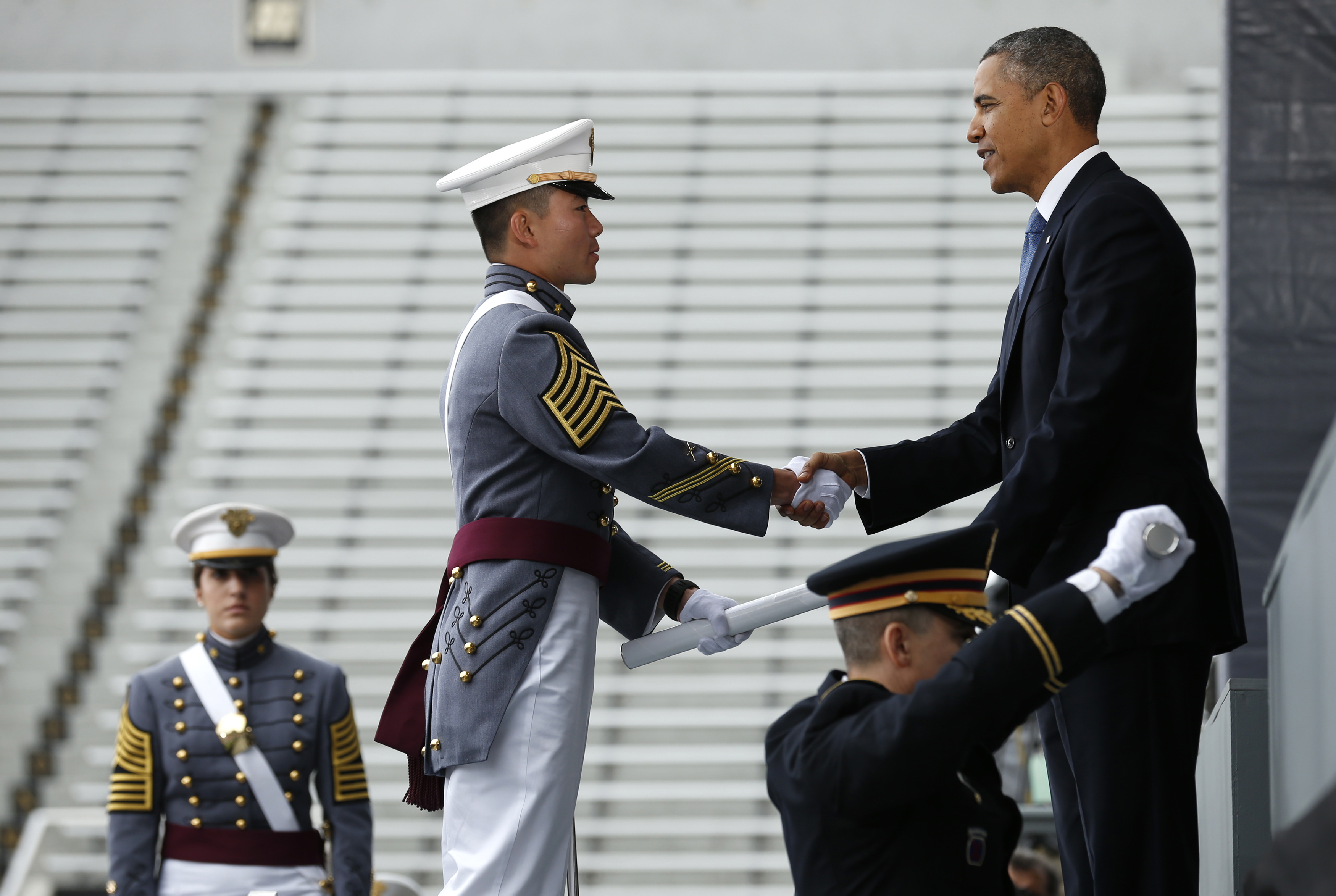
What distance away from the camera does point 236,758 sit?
4.25 m

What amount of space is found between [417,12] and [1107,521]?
975 cm

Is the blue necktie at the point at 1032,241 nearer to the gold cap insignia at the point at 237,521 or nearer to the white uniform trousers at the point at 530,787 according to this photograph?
the white uniform trousers at the point at 530,787

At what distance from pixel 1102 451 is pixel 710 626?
0.72m

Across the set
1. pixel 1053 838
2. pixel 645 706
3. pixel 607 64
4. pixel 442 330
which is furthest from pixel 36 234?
pixel 1053 838

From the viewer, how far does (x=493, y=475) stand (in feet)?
8.42

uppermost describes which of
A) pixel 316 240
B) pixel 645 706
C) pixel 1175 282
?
pixel 316 240

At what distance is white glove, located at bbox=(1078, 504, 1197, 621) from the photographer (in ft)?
5.53

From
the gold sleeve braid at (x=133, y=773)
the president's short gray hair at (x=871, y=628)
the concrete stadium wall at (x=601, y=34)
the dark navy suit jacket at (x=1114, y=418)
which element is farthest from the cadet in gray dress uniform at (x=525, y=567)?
the concrete stadium wall at (x=601, y=34)

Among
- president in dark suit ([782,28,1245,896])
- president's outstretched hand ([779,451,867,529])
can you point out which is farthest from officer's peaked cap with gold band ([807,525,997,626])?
president's outstretched hand ([779,451,867,529])

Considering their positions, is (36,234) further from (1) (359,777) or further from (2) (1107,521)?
(2) (1107,521)

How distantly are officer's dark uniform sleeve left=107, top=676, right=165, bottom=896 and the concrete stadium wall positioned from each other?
24.6ft

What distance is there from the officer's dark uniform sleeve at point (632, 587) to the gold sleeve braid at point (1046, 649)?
1.13 metres

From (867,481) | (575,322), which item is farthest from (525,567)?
(575,322)

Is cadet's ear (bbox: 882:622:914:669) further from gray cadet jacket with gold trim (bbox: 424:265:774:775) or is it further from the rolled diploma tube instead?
gray cadet jacket with gold trim (bbox: 424:265:774:775)
